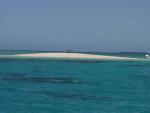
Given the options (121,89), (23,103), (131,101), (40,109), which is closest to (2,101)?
(23,103)

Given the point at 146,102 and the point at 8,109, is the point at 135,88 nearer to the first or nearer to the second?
the point at 146,102

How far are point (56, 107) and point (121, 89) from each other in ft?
29.9

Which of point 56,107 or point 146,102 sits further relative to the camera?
point 146,102

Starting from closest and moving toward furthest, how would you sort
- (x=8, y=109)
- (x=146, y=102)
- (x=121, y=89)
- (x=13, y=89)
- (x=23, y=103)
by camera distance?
(x=8, y=109), (x=23, y=103), (x=146, y=102), (x=13, y=89), (x=121, y=89)

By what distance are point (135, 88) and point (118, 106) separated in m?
8.85

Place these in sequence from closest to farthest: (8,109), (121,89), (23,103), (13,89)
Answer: (8,109)
(23,103)
(13,89)
(121,89)

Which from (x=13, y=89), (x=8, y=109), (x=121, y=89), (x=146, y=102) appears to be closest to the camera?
(x=8, y=109)

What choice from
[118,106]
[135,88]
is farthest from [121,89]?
[118,106]

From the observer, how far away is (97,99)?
22719 millimetres

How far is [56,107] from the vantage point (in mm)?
20000

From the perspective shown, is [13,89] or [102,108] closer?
[102,108]

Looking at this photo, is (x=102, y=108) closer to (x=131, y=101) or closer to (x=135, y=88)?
(x=131, y=101)

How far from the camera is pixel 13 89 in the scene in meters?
26.4

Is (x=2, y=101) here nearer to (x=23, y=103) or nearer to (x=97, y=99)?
(x=23, y=103)
